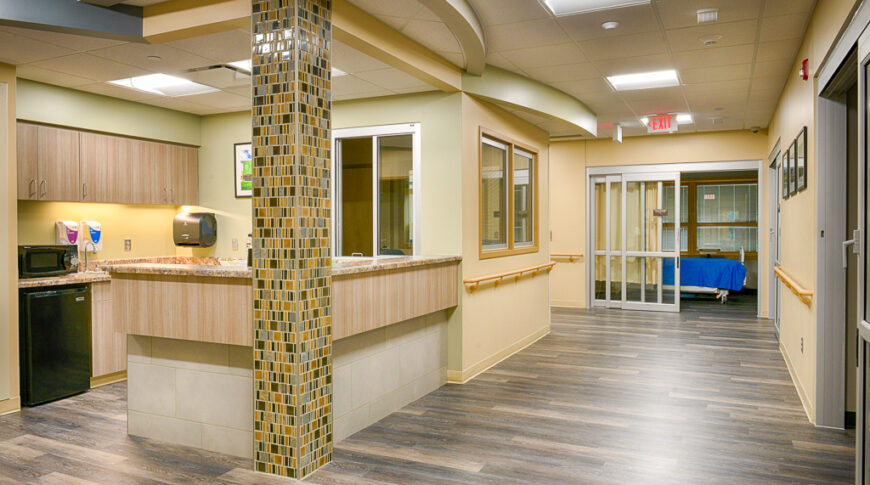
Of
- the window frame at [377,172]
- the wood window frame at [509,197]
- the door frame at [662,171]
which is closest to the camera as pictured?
the window frame at [377,172]

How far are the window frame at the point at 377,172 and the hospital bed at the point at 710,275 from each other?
638 centimetres

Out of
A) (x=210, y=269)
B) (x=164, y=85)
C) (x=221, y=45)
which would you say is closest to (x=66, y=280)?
(x=164, y=85)

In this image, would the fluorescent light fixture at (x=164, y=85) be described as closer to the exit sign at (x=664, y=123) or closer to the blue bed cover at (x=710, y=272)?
the exit sign at (x=664, y=123)

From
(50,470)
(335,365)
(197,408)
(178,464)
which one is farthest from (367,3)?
(50,470)

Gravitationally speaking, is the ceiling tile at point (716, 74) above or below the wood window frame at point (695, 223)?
above

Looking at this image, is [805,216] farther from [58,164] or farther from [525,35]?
[58,164]

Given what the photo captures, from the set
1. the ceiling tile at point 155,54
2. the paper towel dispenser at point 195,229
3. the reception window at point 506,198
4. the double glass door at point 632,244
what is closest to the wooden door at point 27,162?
the ceiling tile at point 155,54

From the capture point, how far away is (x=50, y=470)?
3.27 meters

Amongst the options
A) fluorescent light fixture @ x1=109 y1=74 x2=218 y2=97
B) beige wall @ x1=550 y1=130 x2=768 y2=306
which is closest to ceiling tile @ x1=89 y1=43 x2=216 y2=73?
fluorescent light fixture @ x1=109 y1=74 x2=218 y2=97

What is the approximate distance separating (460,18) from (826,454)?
3356 millimetres

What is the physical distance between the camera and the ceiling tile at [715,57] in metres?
4.96

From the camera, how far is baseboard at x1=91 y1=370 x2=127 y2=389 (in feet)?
16.5

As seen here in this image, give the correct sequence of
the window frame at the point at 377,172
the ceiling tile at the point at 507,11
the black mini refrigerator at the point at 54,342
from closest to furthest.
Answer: the ceiling tile at the point at 507,11 → the black mini refrigerator at the point at 54,342 → the window frame at the point at 377,172

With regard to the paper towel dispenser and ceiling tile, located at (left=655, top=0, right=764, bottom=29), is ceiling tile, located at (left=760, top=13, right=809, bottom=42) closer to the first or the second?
ceiling tile, located at (left=655, top=0, right=764, bottom=29)
